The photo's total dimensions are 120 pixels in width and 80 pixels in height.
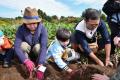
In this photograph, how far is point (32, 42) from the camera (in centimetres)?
663

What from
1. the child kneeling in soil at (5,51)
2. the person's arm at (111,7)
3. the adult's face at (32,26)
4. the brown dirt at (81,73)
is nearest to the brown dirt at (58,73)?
the brown dirt at (81,73)

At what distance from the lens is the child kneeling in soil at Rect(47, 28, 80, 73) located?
644cm

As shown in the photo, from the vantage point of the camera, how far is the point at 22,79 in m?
6.26

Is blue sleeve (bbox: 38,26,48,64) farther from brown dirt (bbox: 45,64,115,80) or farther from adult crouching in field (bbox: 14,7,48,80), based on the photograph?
brown dirt (bbox: 45,64,115,80)

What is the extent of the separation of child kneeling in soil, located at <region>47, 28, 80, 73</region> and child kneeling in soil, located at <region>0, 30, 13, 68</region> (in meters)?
0.66

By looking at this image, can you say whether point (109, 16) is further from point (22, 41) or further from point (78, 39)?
point (22, 41)

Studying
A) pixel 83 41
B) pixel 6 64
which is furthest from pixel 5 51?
pixel 83 41

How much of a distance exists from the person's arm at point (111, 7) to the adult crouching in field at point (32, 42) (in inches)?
51.7

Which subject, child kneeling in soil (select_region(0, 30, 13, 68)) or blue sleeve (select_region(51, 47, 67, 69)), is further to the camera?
child kneeling in soil (select_region(0, 30, 13, 68))

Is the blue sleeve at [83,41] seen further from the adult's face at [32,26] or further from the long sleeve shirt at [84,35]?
the adult's face at [32,26]

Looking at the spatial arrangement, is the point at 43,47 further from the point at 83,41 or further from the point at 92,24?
the point at 92,24

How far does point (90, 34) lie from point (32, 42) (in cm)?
104

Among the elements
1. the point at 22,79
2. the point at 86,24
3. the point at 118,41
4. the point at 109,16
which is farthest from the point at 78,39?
the point at 118,41

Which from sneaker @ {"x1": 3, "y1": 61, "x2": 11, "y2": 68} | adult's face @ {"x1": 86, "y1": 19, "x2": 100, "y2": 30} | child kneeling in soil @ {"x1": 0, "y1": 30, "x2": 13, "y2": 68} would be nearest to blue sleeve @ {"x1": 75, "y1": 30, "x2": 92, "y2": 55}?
adult's face @ {"x1": 86, "y1": 19, "x2": 100, "y2": 30}
